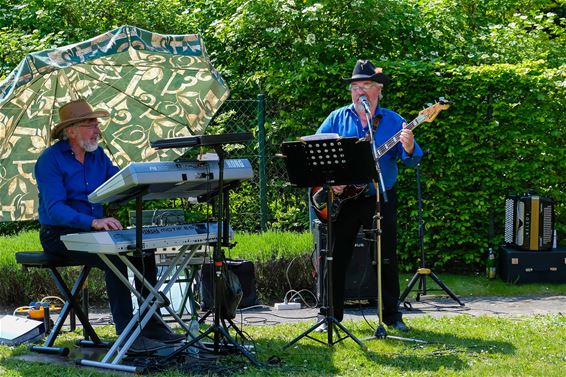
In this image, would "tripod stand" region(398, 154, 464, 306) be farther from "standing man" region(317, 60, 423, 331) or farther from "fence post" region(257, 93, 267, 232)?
"fence post" region(257, 93, 267, 232)

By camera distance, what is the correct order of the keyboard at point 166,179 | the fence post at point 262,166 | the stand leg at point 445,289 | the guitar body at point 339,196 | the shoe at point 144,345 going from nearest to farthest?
the keyboard at point 166,179 → the shoe at point 144,345 → the guitar body at point 339,196 → the stand leg at point 445,289 → the fence post at point 262,166

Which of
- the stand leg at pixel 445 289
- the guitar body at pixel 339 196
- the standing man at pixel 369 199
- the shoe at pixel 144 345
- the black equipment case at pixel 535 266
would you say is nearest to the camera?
the shoe at pixel 144 345

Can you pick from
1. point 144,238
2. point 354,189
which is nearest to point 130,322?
point 144,238

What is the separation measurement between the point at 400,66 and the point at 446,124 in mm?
780

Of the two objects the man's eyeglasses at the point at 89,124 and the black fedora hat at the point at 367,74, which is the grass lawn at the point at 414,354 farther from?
the black fedora hat at the point at 367,74

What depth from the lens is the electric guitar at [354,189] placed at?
6406mm

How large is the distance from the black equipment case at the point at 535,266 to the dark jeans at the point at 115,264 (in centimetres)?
414

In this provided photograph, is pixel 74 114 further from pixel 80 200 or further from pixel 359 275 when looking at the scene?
pixel 359 275

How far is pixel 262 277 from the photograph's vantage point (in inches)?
344

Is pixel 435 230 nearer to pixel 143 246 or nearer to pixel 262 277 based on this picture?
pixel 262 277

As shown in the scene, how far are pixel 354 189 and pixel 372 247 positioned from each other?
51cm

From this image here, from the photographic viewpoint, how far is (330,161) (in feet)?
20.0

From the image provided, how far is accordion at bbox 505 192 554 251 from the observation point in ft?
30.2

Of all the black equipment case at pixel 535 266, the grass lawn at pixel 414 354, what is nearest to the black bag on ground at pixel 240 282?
the grass lawn at pixel 414 354
